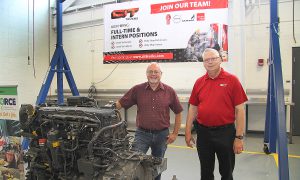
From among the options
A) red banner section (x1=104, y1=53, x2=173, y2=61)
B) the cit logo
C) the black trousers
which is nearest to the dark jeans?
the black trousers

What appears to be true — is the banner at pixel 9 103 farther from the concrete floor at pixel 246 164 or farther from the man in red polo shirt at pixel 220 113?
the concrete floor at pixel 246 164

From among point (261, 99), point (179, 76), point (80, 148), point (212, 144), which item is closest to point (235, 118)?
point (212, 144)

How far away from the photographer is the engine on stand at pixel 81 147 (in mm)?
2307

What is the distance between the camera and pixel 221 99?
2.69 metres

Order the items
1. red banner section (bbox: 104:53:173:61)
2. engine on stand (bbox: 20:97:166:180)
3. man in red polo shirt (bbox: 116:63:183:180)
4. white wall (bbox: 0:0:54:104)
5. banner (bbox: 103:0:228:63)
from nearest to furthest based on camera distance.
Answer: engine on stand (bbox: 20:97:166:180) < man in red polo shirt (bbox: 116:63:183:180) < banner (bbox: 103:0:228:63) < red banner section (bbox: 104:53:173:61) < white wall (bbox: 0:0:54:104)

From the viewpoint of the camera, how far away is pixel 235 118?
2.76 m

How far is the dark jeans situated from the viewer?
10.1 ft

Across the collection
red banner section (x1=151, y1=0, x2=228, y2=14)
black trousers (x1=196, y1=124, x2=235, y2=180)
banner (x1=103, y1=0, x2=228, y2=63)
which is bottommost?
black trousers (x1=196, y1=124, x2=235, y2=180)

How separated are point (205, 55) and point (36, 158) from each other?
6.20ft

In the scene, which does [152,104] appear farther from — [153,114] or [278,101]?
[278,101]

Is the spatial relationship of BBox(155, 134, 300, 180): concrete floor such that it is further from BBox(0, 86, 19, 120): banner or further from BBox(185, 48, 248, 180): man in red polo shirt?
BBox(0, 86, 19, 120): banner

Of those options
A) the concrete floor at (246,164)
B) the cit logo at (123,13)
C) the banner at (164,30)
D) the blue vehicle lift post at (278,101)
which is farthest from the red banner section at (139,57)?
the blue vehicle lift post at (278,101)

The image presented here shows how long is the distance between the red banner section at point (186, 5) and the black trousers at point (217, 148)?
4.27 meters

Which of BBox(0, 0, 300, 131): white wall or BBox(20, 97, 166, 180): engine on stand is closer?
BBox(20, 97, 166, 180): engine on stand
